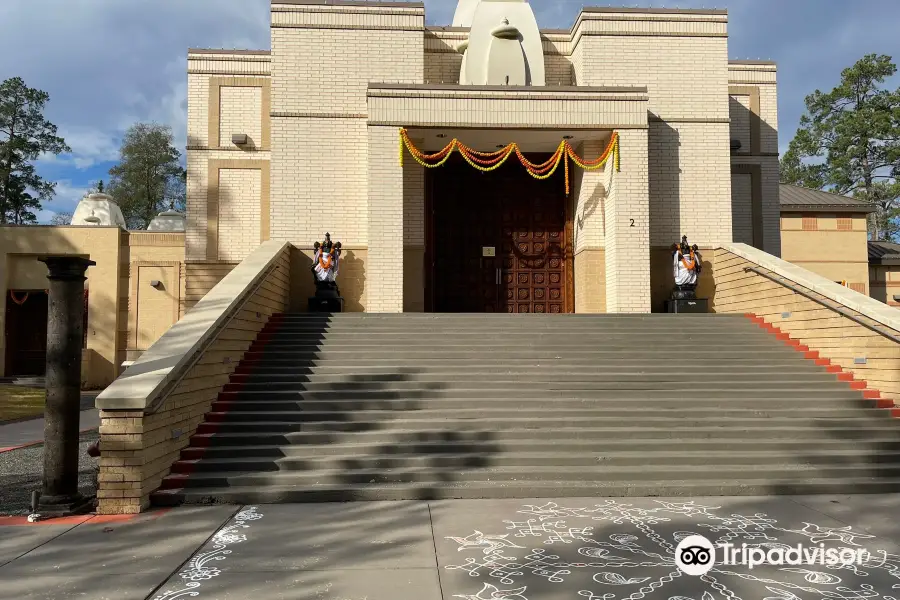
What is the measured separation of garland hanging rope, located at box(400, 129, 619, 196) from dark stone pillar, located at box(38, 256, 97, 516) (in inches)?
301

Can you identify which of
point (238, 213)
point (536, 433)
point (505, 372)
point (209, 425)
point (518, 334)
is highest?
point (238, 213)

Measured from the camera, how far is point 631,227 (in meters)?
13.6

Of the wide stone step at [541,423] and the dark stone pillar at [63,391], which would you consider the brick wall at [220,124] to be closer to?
the wide stone step at [541,423]

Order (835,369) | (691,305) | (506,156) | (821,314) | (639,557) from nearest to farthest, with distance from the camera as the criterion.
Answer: (639,557)
(835,369)
(821,314)
(691,305)
(506,156)

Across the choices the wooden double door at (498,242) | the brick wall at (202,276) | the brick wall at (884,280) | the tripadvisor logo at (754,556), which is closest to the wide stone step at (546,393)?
the tripadvisor logo at (754,556)

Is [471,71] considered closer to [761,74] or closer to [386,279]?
[386,279]

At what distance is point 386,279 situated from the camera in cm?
1330

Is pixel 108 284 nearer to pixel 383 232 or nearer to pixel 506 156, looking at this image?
pixel 383 232

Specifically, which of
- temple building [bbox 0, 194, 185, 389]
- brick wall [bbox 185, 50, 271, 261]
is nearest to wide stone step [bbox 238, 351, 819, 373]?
brick wall [bbox 185, 50, 271, 261]

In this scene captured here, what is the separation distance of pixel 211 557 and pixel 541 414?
444 centimetres

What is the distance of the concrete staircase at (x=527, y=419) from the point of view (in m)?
6.93

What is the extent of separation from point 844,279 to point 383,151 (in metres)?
17.6

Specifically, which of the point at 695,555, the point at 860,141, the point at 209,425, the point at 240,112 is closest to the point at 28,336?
the point at 240,112

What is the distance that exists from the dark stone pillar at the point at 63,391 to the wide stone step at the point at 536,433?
4.41ft
